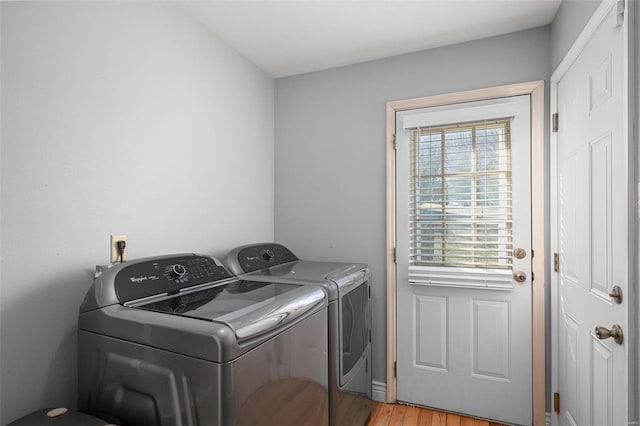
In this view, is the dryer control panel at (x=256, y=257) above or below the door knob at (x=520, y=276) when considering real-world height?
above

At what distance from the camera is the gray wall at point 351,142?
7.39ft

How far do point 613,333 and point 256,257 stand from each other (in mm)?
1707

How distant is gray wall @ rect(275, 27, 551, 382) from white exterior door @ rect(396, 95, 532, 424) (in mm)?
157

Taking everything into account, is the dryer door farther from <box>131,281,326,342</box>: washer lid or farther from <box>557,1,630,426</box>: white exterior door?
<box>557,1,630,426</box>: white exterior door

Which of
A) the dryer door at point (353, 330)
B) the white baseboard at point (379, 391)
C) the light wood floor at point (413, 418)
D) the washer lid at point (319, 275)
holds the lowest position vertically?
the light wood floor at point (413, 418)

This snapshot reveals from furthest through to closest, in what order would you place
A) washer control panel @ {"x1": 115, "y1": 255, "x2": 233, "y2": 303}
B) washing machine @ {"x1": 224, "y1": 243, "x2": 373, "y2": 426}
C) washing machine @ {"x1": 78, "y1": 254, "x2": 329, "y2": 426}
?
washing machine @ {"x1": 224, "y1": 243, "x2": 373, "y2": 426}
washer control panel @ {"x1": 115, "y1": 255, "x2": 233, "y2": 303}
washing machine @ {"x1": 78, "y1": 254, "x2": 329, "y2": 426}

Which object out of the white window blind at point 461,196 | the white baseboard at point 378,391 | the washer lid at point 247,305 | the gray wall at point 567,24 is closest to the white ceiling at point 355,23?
the gray wall at point 567,24

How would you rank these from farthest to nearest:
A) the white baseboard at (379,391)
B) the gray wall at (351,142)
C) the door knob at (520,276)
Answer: the white baseboard at (379,391) → the gray wall at (351,142) → the door knob at (520,276)

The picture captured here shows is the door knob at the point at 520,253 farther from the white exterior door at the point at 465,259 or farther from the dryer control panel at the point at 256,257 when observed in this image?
the dryer control panel at the point at 256,257

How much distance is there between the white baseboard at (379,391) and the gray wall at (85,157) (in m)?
1.53

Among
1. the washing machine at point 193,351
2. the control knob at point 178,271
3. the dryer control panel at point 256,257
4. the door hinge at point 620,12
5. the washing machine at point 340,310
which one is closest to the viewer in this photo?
the washing machine at point 193,351

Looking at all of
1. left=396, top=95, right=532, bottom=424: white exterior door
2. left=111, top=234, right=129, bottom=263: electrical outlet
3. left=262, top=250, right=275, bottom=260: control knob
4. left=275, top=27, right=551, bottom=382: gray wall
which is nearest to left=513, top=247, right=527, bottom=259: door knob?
left=396, top=95, right=532, bottom=424: white exterior door

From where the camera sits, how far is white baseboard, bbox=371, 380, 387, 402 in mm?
2393

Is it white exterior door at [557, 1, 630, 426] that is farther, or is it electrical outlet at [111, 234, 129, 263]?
electrical outlet at [111, 234, 129, 263]
